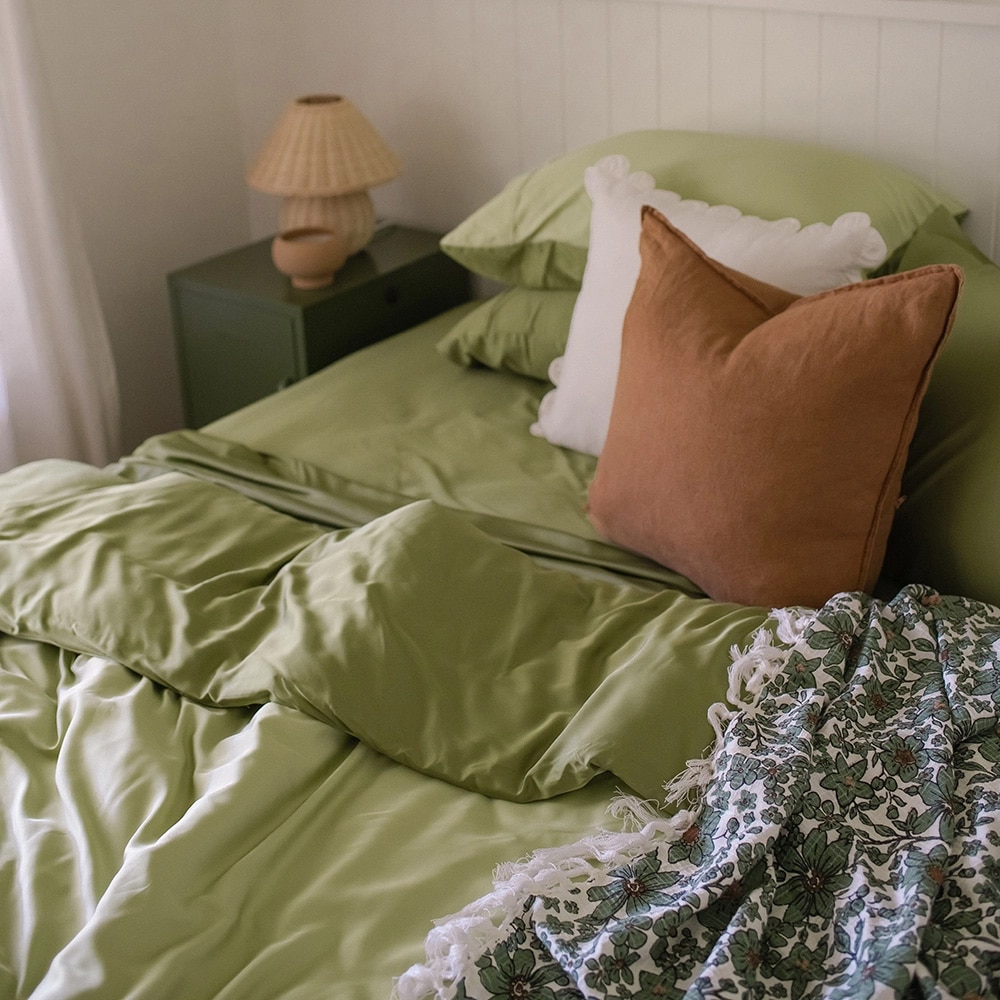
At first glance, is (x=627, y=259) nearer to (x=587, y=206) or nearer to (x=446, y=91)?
(x=587, y=206)

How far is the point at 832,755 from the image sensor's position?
120 centimetres

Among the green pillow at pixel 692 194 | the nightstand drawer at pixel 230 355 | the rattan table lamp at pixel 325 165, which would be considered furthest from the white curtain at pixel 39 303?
the green pillow at pixel 692 194

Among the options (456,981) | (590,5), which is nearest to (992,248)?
(590,5)

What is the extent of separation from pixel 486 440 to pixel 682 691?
0.80 m

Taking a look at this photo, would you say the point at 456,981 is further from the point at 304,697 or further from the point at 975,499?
the point at 975,499

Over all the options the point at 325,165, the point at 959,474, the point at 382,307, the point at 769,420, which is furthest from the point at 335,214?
the point at 959,474

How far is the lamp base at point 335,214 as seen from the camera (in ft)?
8.39

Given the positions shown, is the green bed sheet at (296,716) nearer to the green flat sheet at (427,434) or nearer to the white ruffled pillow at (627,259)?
the green flat sheet at (427,434)

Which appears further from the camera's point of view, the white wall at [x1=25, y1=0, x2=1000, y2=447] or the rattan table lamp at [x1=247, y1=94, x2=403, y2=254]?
the rattan table lamp at [x1=247, y1=94, x2=403, y2=254]

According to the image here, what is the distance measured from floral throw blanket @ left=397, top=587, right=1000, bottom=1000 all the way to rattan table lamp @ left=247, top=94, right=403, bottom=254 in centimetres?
151

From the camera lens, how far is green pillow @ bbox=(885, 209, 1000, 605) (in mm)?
1506

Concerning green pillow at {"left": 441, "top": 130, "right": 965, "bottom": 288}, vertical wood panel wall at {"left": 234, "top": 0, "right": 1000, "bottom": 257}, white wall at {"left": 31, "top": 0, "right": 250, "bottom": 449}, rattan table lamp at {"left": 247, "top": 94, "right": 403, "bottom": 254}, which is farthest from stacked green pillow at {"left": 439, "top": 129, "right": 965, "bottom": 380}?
white wall at {"left": 31, "top": 0, "right": 250, "bottom": 449}

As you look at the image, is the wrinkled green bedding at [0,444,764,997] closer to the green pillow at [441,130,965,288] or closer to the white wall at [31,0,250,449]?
the green pillow at [441,130,965,288]

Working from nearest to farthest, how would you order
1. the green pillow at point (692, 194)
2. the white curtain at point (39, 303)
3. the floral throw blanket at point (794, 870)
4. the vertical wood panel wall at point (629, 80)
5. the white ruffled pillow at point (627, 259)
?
the floral throw blanket at point (794, 870) → the white ruffled pillow at point (627, 259) → the green pillow at point (692, 194) → the vertical wood panel wall at point (629, 80) → the white curtain at point (39, 303)
